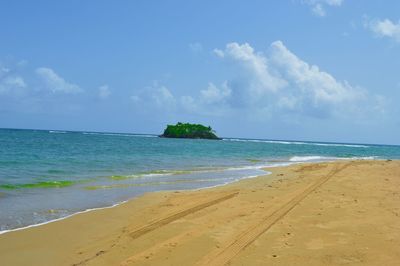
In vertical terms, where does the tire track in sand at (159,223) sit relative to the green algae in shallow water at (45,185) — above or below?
above

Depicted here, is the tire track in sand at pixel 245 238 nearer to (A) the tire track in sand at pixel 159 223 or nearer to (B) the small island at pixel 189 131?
(A) the tire track in sand at pixel 159 223

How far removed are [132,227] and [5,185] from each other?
29.0ft

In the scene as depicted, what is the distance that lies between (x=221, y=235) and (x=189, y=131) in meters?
134

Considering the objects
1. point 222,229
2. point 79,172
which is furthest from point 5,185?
point 222,229

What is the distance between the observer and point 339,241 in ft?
23.1

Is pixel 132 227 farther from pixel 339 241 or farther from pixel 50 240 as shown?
pixel 339 241

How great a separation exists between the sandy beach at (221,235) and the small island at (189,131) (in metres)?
129

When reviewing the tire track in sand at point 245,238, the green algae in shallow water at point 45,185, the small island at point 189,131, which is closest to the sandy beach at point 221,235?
the tire track in sand at point 245,238

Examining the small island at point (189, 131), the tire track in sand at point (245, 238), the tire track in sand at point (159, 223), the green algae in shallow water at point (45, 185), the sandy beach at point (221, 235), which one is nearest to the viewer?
the tire track in sand at point (245, 238)

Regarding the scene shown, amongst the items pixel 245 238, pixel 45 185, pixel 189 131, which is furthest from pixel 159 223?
pixel 189 131

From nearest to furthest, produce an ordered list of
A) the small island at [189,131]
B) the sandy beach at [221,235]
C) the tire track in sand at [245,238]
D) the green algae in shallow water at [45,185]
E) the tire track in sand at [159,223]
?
the tire track in sand at [245,238]
the sandy beach at [221,235]
the tire track in sand at [159,223]
the green algae in shallow water at [45,185]
the small island at [189,131]

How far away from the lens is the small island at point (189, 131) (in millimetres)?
141250

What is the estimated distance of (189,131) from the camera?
463 ft

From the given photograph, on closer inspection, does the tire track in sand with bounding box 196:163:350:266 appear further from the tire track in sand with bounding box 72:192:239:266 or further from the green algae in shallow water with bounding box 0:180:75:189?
the green algae in shallow water with bounding box 0:180:75:189
